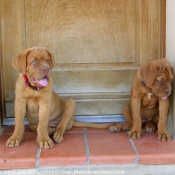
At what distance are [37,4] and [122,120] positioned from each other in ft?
5.78

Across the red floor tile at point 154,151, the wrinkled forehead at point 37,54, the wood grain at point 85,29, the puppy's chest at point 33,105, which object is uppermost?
the wood grain at point 85,29

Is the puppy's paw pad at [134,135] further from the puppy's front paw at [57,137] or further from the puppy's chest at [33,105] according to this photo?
the puppy's chest at [33,105]

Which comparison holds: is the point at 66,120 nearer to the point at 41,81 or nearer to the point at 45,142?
the point at 45,142

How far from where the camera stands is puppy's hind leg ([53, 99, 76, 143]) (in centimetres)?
347

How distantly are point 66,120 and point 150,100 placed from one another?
0.96 metres

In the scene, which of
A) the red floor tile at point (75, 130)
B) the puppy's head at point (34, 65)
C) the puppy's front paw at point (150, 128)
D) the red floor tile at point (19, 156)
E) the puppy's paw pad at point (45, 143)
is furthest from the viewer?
the red floor tile at point (75, 130)

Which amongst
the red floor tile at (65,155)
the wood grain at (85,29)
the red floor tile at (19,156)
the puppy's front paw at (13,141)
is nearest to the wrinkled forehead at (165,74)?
the wood grain at (85,29)

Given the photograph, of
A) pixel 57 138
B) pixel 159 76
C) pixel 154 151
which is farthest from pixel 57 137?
pixel 159 76

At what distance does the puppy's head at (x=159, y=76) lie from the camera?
10.8ft

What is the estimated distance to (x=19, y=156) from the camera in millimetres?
3068

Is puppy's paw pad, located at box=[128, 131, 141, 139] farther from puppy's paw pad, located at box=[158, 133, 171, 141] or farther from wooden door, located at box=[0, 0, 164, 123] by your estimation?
wooden door, located at box=[0, 0, 164, 123]

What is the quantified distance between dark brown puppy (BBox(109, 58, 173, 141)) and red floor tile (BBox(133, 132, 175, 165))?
0.09 metres

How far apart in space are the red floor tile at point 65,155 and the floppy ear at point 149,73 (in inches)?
35.9

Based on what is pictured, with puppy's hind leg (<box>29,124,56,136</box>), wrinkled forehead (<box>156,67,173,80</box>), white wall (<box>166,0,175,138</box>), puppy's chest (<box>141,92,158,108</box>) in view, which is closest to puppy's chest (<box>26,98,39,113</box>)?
puppy's hind leg (<box>29,124,56,136</box>)
